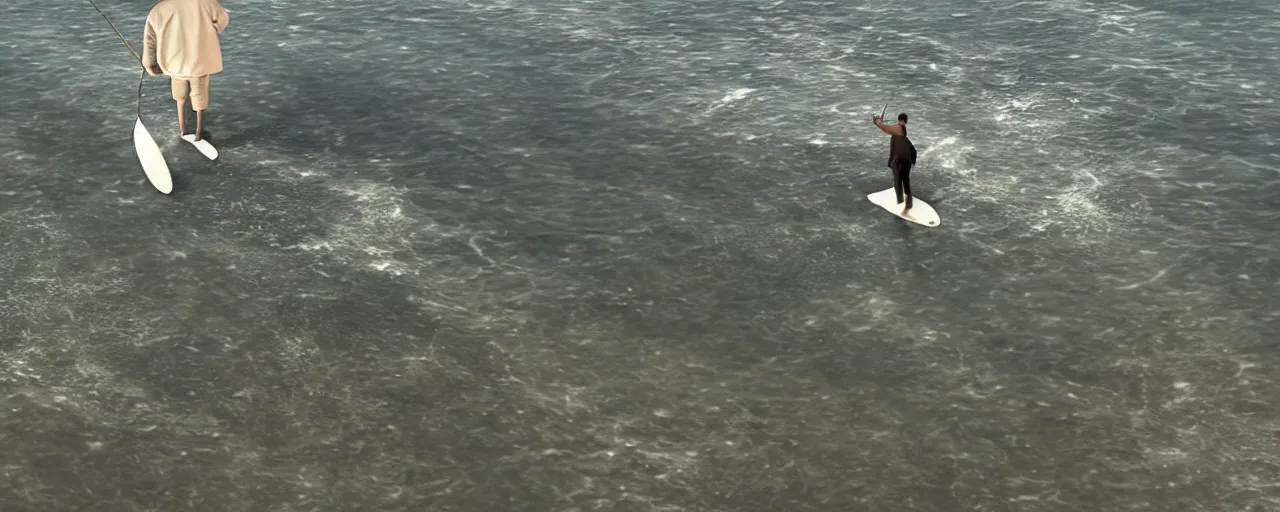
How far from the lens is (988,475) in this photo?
1686 centimetres

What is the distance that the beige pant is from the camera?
2508 cm

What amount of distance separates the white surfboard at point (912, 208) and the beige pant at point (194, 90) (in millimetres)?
11586

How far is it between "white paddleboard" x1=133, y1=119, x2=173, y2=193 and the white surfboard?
1158 cm

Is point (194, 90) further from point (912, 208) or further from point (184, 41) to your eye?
point (912, 208)

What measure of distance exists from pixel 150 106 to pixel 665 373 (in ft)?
45.6

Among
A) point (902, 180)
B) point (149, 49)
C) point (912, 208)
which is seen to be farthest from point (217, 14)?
point (912, 208)

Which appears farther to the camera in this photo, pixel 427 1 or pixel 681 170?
pixel 427 1

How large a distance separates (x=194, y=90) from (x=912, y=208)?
12.4 meters

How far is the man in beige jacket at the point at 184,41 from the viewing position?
2411 centimetres

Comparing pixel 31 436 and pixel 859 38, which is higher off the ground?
pixel 859 38

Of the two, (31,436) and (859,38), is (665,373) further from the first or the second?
(859,38)

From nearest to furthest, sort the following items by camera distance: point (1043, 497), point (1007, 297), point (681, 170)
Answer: point (1043, 497)
point (1007, 297)
point (681, 170)

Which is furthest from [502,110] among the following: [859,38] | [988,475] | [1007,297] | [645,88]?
[988,475]

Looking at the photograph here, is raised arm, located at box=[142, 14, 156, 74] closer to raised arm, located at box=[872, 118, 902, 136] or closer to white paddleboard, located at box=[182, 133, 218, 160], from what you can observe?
white paddleboard, located at box=[182, 133, 218, 160]
